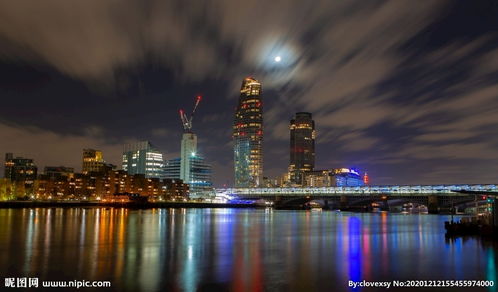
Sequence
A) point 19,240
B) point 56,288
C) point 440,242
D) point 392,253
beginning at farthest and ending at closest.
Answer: point 440,242 < point 19,240 < point 392,253 < point 56,288

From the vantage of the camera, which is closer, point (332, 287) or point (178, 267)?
point (332, 287)

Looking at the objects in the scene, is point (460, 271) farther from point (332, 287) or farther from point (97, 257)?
point (97, 257)

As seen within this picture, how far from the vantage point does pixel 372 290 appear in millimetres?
27156

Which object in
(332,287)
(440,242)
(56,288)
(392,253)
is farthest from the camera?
(440,242)

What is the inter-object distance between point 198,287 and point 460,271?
21.5 meters

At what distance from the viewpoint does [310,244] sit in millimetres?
53375

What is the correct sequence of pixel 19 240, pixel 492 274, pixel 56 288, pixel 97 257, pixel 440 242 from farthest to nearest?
pixel 440 242, pixel 19 240, pixel 97 257, pixel 492 274, pixel 56 288

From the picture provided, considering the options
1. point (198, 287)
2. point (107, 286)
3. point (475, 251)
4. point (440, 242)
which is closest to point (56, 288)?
point (107, 286)

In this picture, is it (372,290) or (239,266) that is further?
(239,266)

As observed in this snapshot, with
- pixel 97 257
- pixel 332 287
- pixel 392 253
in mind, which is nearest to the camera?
pixel 332 287

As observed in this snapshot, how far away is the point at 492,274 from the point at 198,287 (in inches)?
892

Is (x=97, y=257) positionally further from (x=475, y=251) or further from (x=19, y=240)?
(x=475, y=251)

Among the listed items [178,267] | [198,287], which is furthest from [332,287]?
[178,267]

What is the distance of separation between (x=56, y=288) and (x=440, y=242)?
4699 cm
